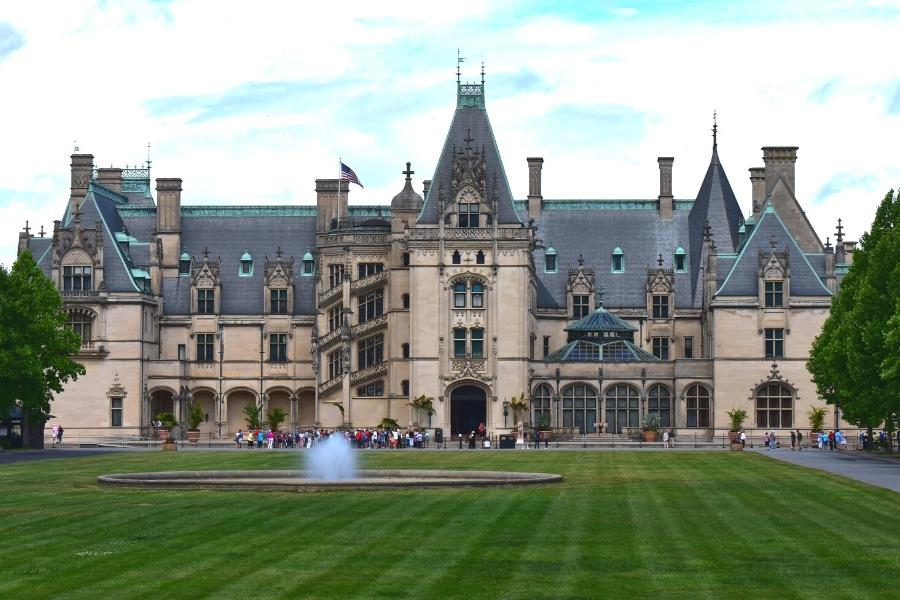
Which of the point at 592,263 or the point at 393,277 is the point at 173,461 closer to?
the point at 393,277

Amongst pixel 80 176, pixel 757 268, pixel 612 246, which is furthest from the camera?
pixel 80 176

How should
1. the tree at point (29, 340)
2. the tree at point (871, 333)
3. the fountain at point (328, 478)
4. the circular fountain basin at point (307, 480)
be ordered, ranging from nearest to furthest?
the circular fountain basin at point (307, 480) → the fountain at point (328, 478) → the tree at point (871, 333) → the tree at point (29, 340)

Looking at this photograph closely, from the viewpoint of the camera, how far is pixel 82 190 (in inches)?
5094

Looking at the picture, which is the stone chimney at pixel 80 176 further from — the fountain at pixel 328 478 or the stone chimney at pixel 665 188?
the fountain at pixel 328 478

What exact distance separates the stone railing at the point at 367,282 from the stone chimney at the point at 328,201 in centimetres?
842

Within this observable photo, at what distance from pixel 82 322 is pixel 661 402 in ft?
128

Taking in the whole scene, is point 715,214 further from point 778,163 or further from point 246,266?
point 246,266

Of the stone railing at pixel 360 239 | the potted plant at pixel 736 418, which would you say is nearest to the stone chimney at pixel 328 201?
the stone railing at pixel 360 239

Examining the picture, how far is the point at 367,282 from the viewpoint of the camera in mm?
118750

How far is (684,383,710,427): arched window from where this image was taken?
115125 millimetres

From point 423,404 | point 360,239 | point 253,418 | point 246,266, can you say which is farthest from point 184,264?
point 423,404

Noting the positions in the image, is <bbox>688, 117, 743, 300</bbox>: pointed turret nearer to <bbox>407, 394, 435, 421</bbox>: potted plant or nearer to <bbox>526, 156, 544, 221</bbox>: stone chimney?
<bbox>526, 156, 544, 221</bbox>: stone chimney

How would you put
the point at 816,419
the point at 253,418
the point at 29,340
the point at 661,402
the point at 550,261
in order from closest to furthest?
the point at 29,340, the point at 816,419, the point at 661,402, the point at 253,418, the point at 550,261

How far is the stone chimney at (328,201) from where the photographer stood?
414 feet
